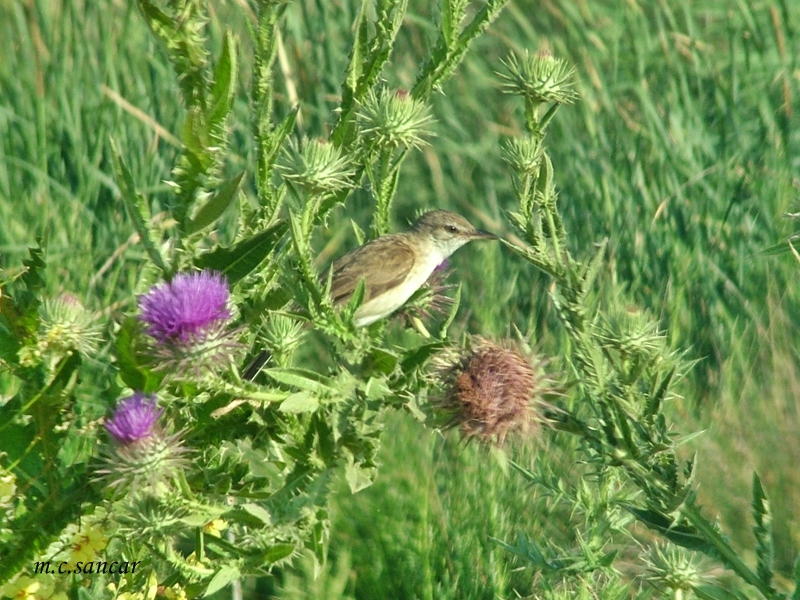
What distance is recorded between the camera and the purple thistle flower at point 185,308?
205 cm

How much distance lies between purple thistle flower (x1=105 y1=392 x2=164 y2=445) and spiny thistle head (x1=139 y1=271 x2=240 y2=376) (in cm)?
10

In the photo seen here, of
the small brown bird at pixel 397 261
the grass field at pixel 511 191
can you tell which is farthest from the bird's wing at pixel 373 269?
the grass field at pixel 511 191

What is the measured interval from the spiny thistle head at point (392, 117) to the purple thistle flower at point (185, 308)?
54 centimetres

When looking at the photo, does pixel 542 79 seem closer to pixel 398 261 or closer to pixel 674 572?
pixel 674 572

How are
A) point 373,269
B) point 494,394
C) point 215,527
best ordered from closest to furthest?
point 494,394, point 215,527, point 373,269

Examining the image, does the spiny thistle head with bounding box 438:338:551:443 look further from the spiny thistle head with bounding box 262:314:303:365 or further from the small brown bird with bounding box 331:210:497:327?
the small brown bird with bounding box 331:210:497:327

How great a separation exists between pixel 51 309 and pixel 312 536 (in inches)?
32.4

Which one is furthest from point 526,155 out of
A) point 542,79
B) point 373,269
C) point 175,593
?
point 373,269

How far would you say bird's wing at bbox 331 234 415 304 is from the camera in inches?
166

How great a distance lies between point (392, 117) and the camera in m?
2.37

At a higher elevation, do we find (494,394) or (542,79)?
(542,79)

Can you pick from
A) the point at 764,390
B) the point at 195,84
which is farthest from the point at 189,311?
the point at 764,390

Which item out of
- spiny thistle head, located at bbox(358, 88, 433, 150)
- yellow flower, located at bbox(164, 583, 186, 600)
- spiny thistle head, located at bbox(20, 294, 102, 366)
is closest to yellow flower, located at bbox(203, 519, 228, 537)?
yellow flower, located at bbox(164, 583, 186, 600)

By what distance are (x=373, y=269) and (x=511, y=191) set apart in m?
1.07
